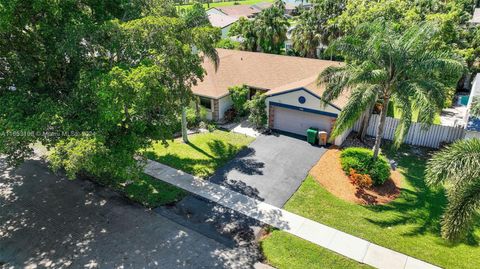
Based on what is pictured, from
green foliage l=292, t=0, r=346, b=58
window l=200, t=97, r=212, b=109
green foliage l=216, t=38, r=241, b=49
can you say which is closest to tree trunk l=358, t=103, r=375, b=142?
window l=200, t=97, r=212, b=109

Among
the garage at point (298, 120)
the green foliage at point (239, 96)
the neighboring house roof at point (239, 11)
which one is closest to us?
the garage at point (298, 120)

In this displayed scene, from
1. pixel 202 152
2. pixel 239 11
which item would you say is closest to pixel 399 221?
pixel 202 152

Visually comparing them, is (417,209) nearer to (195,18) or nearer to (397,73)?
(397,73)

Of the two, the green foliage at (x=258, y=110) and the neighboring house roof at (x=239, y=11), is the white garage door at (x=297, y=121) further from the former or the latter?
the neighboring house roof at (x=239, y=11)

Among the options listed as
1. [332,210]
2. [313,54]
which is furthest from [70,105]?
[313,54]

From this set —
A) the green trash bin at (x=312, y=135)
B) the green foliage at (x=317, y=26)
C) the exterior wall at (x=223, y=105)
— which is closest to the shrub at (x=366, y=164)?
the green trash bin at (x=312, y=135)

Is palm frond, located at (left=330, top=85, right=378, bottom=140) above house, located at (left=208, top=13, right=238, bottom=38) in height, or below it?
below

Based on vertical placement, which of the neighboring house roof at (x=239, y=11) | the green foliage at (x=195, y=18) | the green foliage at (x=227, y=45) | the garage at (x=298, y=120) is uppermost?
the neighboring house roof at (x=239, y=11)

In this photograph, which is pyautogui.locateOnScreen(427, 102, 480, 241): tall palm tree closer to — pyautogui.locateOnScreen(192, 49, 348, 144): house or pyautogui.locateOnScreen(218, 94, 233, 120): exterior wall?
pyautogui.locateOnScreen(192, 49, 348, 144): house
